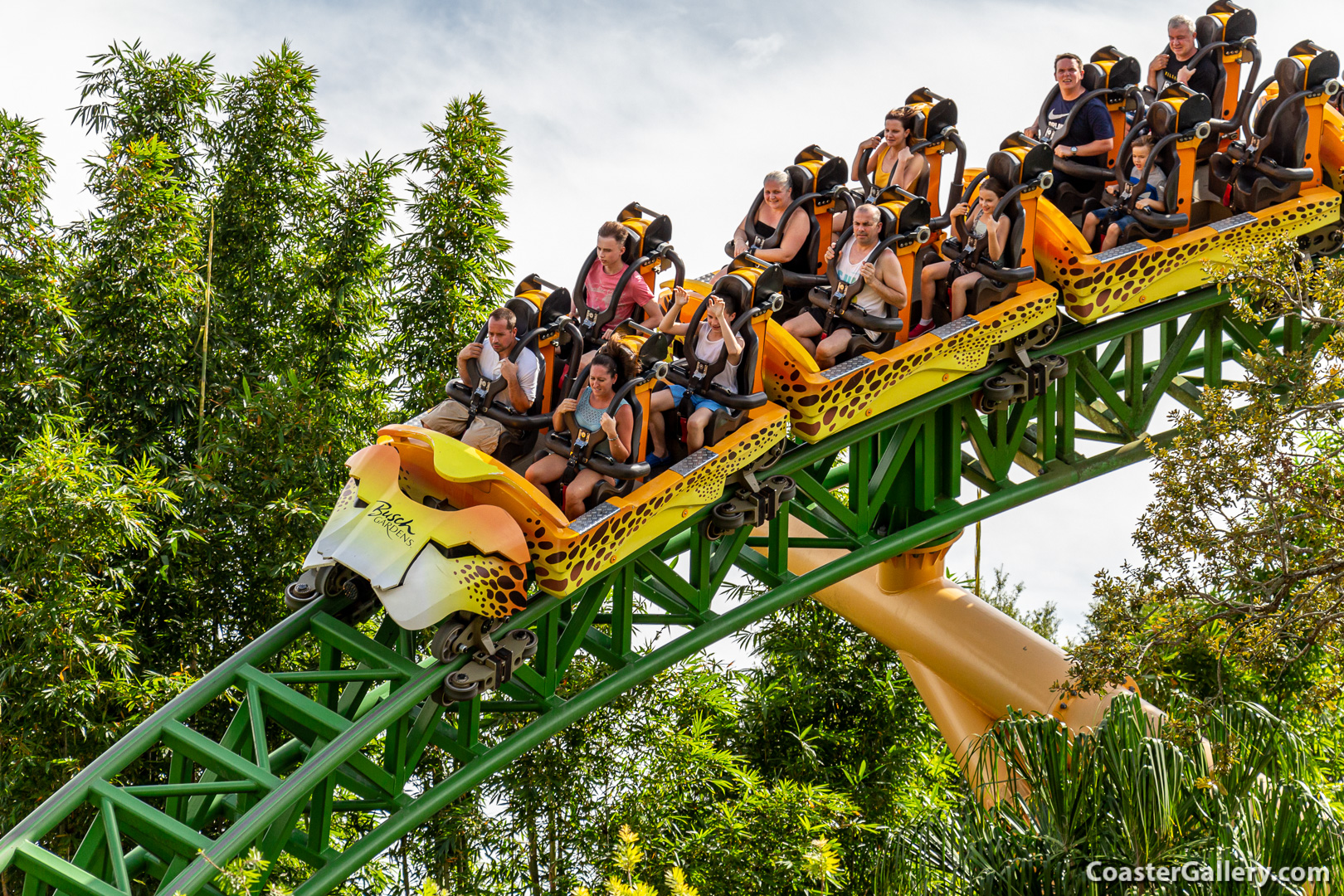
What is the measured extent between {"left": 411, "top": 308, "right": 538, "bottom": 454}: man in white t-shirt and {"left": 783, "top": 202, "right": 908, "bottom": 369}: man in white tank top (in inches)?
55.5

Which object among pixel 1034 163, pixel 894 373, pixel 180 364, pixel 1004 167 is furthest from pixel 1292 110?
pixel 180 364

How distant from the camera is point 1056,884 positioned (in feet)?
16.7

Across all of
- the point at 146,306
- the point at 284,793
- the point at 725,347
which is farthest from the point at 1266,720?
the point at 146,306

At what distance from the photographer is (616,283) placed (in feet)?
25.1

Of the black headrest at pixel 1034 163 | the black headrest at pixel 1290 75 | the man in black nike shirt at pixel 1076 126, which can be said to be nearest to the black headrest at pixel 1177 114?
the man in black nike shirt at pixel 1076 126

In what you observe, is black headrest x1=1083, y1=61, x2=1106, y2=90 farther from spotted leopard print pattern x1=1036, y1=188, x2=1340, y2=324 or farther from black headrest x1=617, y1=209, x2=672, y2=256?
black headrest x1=617, y1=209, x2=672, y2=256

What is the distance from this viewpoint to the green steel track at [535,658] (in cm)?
631

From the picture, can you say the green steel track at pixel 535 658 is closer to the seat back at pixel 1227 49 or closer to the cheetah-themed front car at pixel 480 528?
the cheetah-themed front car at pixel 480 528

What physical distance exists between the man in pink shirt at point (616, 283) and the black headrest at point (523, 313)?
45cm

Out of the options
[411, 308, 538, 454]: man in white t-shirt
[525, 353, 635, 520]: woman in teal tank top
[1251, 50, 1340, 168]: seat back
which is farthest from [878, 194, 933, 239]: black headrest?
[1251, 50, 1340, 168]: seat back

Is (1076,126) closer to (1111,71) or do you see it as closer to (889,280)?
(1111,71)

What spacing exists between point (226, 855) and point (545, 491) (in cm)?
208

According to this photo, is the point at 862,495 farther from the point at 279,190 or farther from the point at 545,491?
the point at 279,190

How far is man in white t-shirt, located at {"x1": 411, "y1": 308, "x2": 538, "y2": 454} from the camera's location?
6926mm
